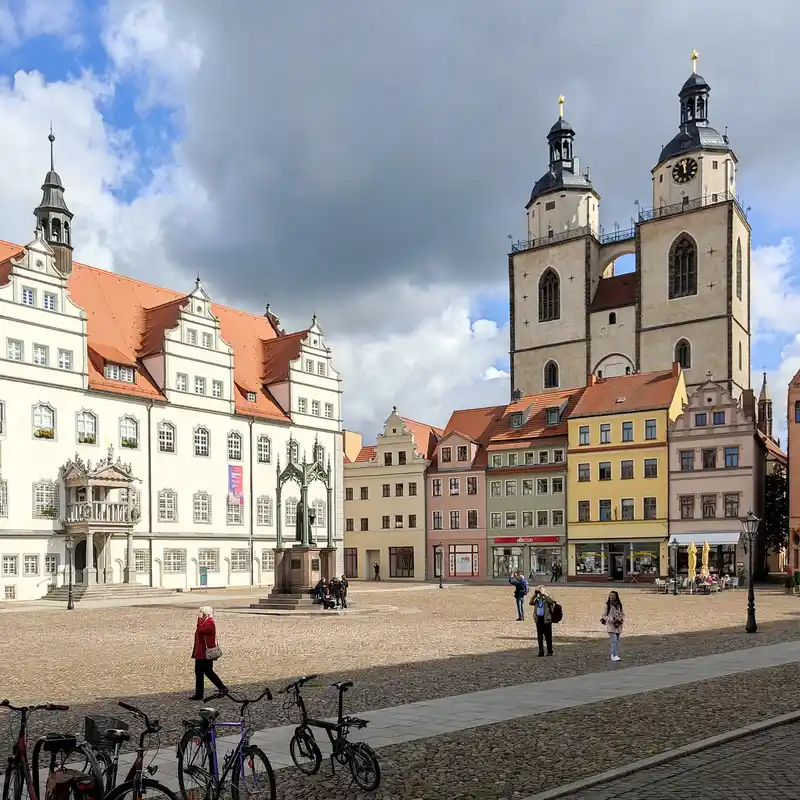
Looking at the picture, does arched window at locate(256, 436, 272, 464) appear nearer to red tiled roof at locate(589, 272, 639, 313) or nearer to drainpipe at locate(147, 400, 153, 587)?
drainpipe at locate(147, 400, 153, 587)

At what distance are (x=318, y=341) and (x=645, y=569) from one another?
2734 cm

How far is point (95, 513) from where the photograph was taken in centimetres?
5081

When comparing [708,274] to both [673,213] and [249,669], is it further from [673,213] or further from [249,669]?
[249,669]

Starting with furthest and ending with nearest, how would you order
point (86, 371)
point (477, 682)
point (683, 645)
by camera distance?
point (86, 371) → point (683, 645) → point (477, 682)

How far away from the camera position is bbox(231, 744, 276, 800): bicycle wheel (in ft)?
27.3

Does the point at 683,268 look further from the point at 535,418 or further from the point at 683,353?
the point at 535,418

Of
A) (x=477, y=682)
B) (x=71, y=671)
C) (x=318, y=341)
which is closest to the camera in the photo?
(x=477, y=682)

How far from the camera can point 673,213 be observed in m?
80.8

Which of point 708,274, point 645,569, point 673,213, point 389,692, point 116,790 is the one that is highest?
point 673,213

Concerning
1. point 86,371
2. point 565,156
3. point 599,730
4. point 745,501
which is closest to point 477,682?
point 599,730

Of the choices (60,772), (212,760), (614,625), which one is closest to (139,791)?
(60,772)

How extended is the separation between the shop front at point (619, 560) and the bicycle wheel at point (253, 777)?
183 feet

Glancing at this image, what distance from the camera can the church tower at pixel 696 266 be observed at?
76375 mm

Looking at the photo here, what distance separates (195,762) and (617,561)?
192 feet
